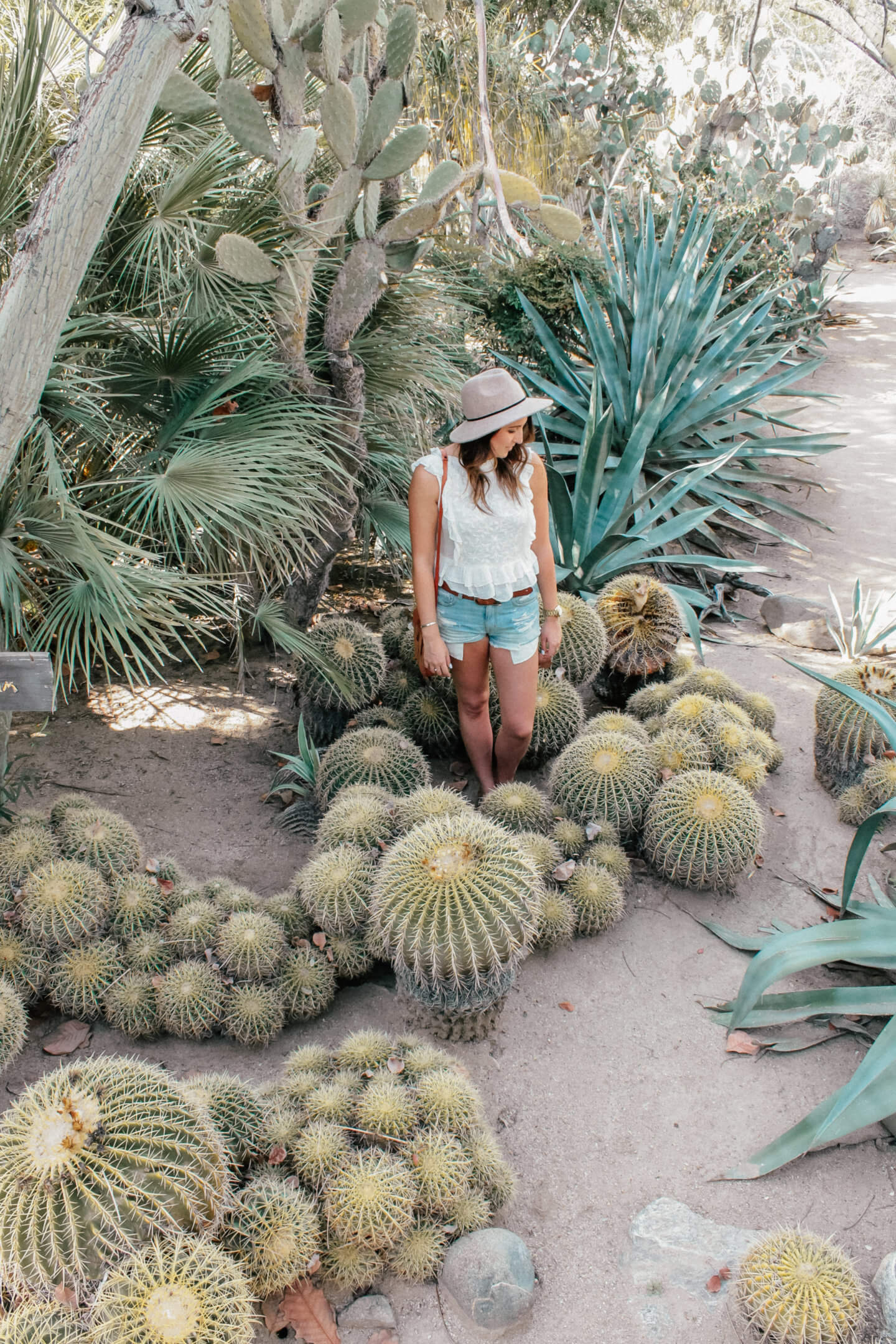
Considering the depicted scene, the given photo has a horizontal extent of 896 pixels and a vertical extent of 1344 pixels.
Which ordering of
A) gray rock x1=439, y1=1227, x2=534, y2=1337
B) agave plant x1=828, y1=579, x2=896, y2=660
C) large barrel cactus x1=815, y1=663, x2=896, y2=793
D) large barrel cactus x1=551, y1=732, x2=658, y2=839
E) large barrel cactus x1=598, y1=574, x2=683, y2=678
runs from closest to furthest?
gray rock x1=439, y1=1227, x2=534, y2=1337, large barrel cactus x1=551, y1=732, x2=658, y2=839, large barrel cactus x1=815, y1=663, x2=896, y2=793, large barrel cactus x1=598, y1=574, x2=683, y2=678, agave plant x1=828, y1=579, x2=896, y2=660

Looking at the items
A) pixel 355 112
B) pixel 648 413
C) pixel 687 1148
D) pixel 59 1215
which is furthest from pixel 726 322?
pixel 59 1215

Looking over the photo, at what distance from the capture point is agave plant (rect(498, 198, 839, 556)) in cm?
602

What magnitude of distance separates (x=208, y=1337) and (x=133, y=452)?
130 inches

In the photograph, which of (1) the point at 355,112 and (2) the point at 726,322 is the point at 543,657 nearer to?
(1) the point at 355,112

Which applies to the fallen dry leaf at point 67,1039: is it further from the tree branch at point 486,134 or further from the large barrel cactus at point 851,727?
the large barrel cactus at point 851,727

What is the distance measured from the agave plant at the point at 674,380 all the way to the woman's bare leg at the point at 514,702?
2.58 m

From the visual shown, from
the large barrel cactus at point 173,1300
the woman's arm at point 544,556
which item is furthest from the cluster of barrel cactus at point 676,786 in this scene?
the large barrel cactus at point 173,1300

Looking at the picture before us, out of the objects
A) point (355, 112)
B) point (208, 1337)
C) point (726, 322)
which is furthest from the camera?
point (726, 322)

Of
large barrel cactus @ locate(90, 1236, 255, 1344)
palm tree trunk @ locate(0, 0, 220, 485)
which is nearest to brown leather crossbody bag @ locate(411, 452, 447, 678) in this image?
palm tree trunk @ locate(0, 0, 220, 485)

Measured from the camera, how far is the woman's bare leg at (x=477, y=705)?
3.46 m

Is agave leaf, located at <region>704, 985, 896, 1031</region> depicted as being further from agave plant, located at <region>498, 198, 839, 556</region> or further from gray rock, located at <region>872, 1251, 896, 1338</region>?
agave plant, located at <region>498, 198, 839, 556</region>

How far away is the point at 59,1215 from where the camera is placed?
5.51 ft

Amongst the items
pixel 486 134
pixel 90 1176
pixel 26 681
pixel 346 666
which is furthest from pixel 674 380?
pixel 90 1176

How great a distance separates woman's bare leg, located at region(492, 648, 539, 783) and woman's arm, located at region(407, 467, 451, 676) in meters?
0.20
